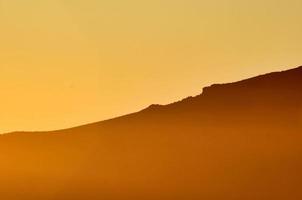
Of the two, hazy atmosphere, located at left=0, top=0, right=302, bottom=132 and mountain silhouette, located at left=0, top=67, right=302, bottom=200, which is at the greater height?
hazy atmosphere, located at left=0, top=0, right=302, bottom=132

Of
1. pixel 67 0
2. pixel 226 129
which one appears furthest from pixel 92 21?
pixel 226 129

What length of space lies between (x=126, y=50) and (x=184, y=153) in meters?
0.33

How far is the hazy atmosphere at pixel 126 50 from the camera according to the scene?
105 centimetres

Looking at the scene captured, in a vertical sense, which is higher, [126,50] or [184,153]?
[126,50]

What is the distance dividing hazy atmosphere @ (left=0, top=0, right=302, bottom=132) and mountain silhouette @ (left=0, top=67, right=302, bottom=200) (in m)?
0.05

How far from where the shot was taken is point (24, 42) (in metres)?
1.05

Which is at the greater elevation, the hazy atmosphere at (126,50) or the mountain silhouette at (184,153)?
the hazy atmosphere at (126,50)

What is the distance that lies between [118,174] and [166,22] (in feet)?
1.44

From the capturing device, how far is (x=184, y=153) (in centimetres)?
107

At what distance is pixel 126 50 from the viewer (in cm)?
107

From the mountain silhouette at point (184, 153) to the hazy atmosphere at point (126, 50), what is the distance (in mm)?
49

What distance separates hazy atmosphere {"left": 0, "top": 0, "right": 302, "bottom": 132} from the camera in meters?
1.05

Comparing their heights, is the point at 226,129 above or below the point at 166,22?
below

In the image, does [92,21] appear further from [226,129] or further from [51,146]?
[226,129]
